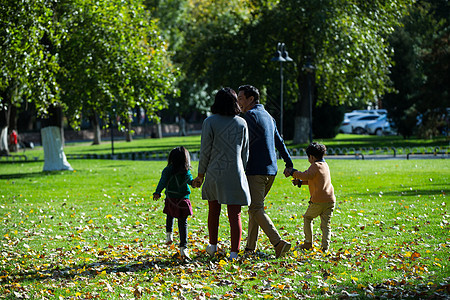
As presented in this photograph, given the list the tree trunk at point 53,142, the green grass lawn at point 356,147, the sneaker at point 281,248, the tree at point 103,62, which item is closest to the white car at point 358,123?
the green grass lawn at point 356,147

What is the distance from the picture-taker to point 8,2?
18719 millimetres

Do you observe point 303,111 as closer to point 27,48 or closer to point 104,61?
point 104,61

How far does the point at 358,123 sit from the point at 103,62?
34.9 meters

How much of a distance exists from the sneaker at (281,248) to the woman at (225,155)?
0.61 meters

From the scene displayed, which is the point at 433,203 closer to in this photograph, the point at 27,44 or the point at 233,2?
the point at 27,44

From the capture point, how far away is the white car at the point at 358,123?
171 ft

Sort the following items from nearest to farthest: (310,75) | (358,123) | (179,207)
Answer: (179,207) → (310,75) → (358,123)

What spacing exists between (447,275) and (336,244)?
203 cm

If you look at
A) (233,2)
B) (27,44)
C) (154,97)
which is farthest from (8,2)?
(233,2)

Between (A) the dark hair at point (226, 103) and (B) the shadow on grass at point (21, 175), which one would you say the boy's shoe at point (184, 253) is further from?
(B) the shadow on grass at point (21, 175)

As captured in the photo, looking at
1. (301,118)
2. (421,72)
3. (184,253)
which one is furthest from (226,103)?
(421,72)

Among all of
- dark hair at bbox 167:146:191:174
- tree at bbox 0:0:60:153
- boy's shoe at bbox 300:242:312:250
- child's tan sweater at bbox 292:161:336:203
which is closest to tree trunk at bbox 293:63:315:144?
tree at bbox 0:0:60:153

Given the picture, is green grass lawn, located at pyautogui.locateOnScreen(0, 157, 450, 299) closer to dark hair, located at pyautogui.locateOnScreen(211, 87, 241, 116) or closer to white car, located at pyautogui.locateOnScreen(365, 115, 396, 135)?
dark hair, located at pyautogui.locateOnScreen(211, 87, 241, 116)

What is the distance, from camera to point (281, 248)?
7.25 m
